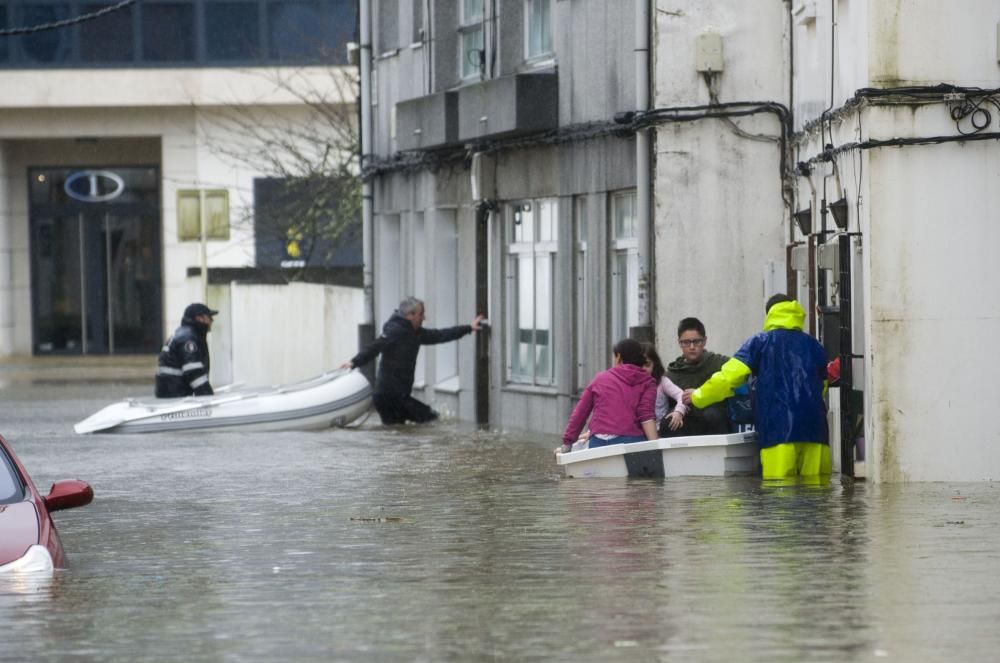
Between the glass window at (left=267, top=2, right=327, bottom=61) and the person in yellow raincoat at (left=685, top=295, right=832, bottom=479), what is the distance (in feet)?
108

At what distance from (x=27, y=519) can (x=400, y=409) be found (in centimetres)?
1637

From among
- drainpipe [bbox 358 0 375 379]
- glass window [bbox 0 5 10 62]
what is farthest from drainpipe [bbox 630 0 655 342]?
glass window [bbox 0 5 10 62]

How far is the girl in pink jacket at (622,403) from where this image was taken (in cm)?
1756

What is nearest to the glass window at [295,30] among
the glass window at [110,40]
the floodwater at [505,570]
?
the glass window at [110,40]

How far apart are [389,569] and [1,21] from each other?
38.9 m

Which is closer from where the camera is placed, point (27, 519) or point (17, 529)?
point (17, 529)

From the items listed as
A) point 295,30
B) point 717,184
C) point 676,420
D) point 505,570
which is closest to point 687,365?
point 676,420

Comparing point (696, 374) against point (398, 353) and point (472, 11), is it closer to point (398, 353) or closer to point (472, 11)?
point (398, 353)

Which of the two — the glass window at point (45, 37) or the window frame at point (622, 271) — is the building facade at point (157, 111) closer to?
the glass window at point (45, 37)

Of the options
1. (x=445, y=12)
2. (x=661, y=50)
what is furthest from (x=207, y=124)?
(x=661, y=50)

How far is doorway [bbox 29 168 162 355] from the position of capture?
2039 inches

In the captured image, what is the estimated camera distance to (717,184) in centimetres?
2141

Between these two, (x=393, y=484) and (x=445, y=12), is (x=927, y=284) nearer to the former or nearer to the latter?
(x=393, y=484)

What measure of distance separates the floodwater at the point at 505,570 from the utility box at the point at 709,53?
4.03 metres
